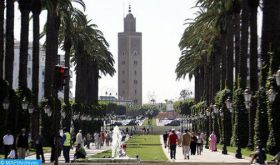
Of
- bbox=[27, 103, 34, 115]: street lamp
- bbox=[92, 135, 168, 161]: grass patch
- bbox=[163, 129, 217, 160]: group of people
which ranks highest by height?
bbox=[27, 103, 34, 115]: street lamp

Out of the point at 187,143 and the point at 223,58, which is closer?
the point at 187,143

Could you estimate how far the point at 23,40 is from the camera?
142ft

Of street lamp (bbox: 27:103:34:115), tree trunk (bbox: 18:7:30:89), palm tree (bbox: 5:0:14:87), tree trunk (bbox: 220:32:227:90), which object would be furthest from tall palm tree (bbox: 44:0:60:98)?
tree trunk (bbox: 220:32:227:90)

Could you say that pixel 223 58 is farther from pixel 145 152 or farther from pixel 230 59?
pixel 145 152

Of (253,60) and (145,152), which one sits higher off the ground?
(253,60)

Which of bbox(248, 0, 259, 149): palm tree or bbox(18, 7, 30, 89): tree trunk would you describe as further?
bbox(18, 7, 30, 89): tree trunk

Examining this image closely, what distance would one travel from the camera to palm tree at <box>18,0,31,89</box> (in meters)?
43.3

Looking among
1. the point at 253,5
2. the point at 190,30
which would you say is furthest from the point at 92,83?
the point at 253,5

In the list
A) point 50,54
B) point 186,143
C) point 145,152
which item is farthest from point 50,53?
point 186,143

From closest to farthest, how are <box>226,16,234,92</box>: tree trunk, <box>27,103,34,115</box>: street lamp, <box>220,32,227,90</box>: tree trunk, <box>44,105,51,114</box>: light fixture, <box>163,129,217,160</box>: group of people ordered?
1. <box>163,129,217,160</box>: group of people
2. <box>27,103,34,115</box>: street lamp
3. <box>44,105,51,114</box>: light fixture
4. <box>226,16,234,92</box>: tree trunk
5. <box>220,32,227,90</box>: tree trunk

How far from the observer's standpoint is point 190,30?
67438mm

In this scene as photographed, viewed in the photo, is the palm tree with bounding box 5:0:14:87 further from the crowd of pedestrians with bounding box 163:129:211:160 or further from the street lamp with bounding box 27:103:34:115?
the crowd of pedestrians with bounding box 163:129:211:160

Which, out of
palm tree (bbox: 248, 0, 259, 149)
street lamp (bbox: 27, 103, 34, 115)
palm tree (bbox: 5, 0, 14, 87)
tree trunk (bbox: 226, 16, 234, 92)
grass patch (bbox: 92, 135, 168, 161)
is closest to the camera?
grass patch (bbox: 92, 135, 168, 161)

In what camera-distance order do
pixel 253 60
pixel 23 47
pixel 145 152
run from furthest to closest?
pixel 145 152 < pixel 23 47 < pixel 253 60
